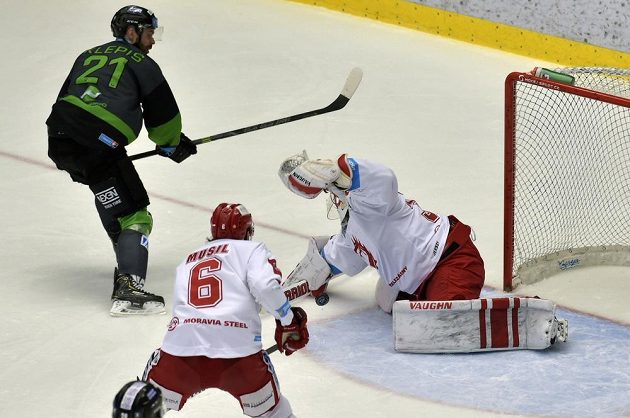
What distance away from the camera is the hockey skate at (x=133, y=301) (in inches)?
186

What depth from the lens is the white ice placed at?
4.20m

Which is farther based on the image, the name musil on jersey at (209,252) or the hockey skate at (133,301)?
the hockey skate at (133,301)

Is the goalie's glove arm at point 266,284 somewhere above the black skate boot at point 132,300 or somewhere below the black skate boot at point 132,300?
above

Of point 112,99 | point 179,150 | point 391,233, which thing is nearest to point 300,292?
point 391,233

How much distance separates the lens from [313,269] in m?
4.83

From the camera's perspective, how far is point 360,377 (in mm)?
4246

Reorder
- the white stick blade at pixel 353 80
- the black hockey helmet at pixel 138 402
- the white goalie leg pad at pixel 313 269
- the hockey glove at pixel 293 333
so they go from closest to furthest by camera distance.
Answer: the black hockey helmet at pixel 138 402, the hockey glove at pixel 293 333, the white goalie leg pad at pixel 313 269, the white stick blade at pixel 353 80

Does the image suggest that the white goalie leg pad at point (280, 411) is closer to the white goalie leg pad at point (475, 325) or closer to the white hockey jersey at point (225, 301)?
the white hockey jersey at point (225, 301)

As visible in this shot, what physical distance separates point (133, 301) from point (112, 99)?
70cm

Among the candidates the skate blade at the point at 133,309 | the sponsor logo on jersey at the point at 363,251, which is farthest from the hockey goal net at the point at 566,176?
the skate blade at the point at 133,309

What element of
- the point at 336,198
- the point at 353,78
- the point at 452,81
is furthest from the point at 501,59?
the point at 336,198

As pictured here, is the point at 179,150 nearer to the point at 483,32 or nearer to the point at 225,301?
the point at 225,301

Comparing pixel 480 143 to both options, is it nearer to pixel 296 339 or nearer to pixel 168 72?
pixel 168 72

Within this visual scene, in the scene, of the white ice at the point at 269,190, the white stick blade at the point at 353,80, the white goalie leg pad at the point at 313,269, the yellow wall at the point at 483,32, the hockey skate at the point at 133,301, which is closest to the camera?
the white ice at the point at 269,190
